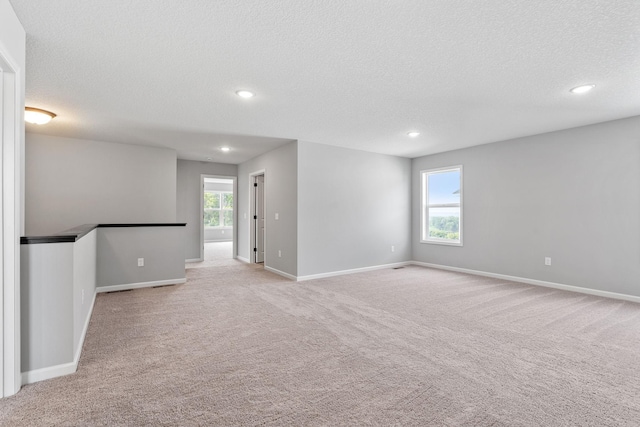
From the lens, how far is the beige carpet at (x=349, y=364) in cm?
177

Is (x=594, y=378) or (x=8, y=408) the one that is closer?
(x=8, y=408)

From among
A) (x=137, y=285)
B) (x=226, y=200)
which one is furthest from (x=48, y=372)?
(x=226, y=200)

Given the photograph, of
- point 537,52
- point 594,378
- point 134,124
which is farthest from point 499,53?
point 134,124

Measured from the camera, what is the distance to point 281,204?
5.71 meters

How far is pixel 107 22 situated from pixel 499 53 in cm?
282

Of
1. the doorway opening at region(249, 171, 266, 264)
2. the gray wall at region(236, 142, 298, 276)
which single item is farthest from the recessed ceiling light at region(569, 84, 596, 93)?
the doorway opening at region(249, 171, 266, 264)

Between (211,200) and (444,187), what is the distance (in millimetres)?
8858

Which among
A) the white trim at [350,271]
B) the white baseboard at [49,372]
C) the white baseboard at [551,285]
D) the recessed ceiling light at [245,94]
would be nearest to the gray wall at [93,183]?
the white trim at [350,271]

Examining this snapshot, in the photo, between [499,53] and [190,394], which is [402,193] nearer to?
[499,53]

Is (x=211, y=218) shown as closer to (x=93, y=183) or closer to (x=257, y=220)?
(x=257, y=220)

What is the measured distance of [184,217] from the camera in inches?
277

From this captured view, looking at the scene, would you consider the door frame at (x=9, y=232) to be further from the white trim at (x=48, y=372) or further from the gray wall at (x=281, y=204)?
the gray wall at (x=281, y=204)

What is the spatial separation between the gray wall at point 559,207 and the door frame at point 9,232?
6.14m

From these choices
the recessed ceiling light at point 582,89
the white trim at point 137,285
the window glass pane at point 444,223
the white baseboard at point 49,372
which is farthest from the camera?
the window glass pane at point 444,223
